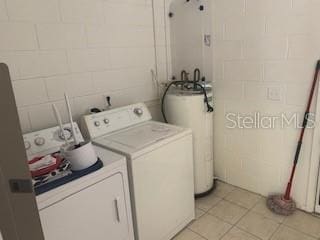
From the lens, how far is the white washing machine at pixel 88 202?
4.06 feet

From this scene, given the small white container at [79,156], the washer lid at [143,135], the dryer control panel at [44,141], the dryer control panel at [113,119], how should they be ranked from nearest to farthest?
the small white container at [79,156], the dryer control panel at [44,141], the washer lid at [143,135], the dryer control panel at [113,119]

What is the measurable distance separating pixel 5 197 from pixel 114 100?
1.56m

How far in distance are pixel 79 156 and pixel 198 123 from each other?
1.19m

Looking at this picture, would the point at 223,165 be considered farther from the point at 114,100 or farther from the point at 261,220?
the point at 114,100

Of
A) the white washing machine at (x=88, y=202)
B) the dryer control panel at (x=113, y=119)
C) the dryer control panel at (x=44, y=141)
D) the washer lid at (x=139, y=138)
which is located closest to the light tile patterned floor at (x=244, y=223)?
the white washing machine at (x=88, y=202)

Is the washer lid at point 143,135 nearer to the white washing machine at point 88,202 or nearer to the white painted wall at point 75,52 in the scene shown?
the white washing machine at point 88,202

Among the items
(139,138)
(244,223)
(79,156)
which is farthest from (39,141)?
(244,223)

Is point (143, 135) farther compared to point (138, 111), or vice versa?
point (138, 111)

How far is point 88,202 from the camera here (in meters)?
1.38

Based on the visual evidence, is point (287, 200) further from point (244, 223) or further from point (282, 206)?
point (244, 223)

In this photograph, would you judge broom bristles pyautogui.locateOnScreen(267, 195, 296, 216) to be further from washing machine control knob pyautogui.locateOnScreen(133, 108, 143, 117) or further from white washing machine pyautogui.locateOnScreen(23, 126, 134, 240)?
washing machine control knob pyautogui.locateOnScreen(133, 108, 143, 117)

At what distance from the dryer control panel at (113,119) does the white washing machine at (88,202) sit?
0.18 meters

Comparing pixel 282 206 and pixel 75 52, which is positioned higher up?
pixel 75 52

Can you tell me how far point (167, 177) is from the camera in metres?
1.83
